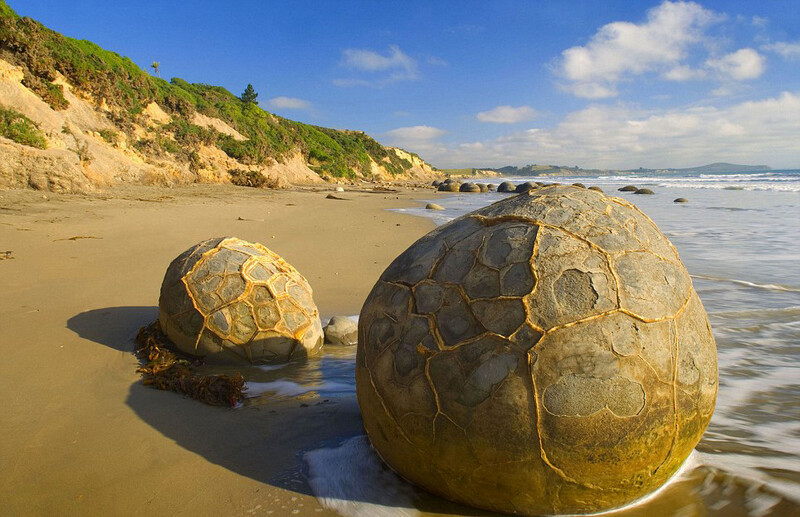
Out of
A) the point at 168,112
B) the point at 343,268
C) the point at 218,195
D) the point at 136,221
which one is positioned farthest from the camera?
the point at 168,112

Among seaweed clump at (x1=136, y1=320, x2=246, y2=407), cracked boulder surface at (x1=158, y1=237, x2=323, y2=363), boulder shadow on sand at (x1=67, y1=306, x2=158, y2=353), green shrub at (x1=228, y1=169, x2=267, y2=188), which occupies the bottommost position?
seaweed clump at (x1=136, y1=320, x2=246, y2=407)

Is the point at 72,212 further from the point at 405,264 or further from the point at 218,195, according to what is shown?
the point at 405,264

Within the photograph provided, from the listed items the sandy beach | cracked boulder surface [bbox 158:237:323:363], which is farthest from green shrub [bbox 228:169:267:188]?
cracked boulder surface [bbox 158:237:323:363]

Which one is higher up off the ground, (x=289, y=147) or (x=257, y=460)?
(x=289, y=147)

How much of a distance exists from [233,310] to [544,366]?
2.90 metres

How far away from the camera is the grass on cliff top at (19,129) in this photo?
12952mm

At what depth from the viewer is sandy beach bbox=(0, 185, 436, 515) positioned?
2430 millimetres

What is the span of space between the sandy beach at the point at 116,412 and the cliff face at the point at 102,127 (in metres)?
5.83

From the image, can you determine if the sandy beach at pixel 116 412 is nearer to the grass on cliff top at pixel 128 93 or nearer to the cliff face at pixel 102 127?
the cliff face at pixel 102 127

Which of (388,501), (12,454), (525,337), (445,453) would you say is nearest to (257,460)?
(388,501)

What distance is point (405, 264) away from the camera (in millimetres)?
2543

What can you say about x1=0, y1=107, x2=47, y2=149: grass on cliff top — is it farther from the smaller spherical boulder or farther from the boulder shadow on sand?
the smaller spherical boulder

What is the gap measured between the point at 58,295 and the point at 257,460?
4164 millimetres

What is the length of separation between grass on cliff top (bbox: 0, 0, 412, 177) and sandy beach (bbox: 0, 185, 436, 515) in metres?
11.4
